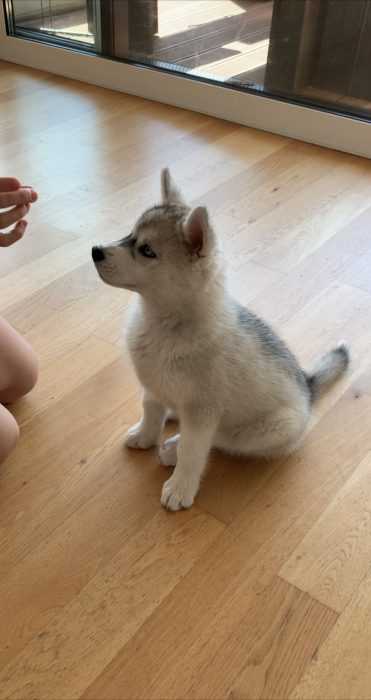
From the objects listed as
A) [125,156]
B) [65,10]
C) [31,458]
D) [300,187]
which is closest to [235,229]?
[300,187]

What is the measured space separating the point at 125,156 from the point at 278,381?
196 cm

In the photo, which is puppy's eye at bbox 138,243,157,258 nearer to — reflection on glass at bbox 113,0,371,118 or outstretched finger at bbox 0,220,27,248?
outstretched finger at bbox 0,220,27,248

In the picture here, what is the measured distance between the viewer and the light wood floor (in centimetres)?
118

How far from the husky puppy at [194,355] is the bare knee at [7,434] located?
29 centimetres

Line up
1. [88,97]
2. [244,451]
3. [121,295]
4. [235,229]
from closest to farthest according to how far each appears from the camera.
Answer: [244,451] → [121,295] → [235,229] → [88,97]

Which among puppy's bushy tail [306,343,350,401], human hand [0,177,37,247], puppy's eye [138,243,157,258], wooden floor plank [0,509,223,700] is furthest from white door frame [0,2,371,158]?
wooden floor plank [0,509,223,700]

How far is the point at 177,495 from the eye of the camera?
1.46 meters

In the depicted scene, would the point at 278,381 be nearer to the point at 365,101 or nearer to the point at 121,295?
the point at 121,295

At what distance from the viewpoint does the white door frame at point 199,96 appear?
3.18 m

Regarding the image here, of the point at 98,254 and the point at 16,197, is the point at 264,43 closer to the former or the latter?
the point at 16,197

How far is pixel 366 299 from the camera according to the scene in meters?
2.20

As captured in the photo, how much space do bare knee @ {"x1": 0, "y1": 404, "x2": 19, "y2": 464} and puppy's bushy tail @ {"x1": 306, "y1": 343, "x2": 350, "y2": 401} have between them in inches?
30.7

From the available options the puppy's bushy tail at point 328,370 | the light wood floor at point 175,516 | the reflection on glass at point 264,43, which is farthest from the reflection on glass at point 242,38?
the puppy's bushy tail at point 328,370

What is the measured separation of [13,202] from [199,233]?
1.87ft
